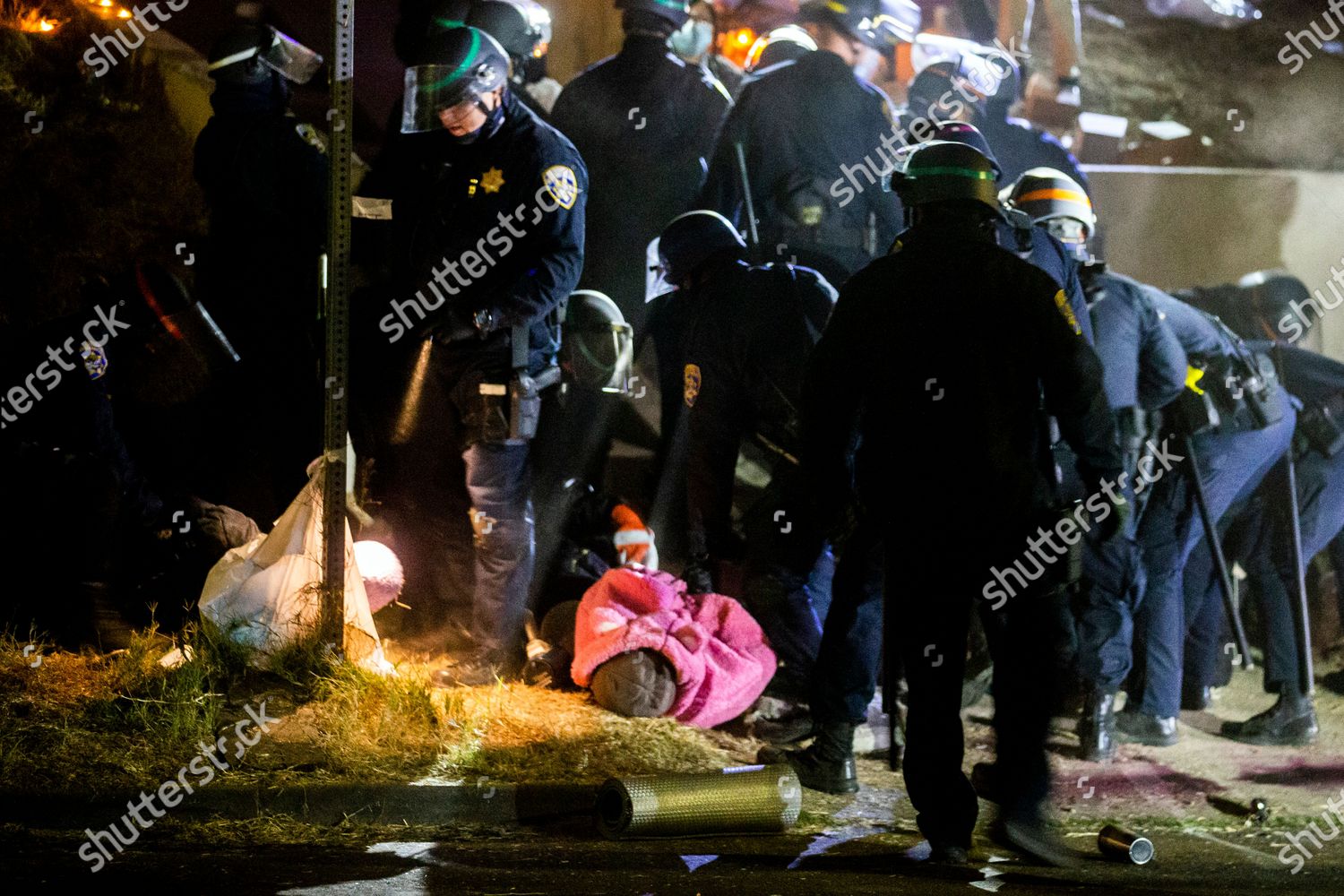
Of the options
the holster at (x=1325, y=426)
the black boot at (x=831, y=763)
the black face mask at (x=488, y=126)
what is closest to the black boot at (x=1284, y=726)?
the holster at (x=1325, y=426)

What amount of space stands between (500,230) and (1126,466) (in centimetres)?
287

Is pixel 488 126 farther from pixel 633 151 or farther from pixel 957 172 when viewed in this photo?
pixel 957 172

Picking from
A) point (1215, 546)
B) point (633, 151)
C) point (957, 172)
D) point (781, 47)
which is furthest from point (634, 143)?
point (1215, 546)

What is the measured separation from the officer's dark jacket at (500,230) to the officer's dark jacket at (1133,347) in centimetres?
226

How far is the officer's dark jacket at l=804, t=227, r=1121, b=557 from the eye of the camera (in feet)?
13.9

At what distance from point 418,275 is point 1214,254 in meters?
6.08

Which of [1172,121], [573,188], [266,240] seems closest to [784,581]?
[573,188]

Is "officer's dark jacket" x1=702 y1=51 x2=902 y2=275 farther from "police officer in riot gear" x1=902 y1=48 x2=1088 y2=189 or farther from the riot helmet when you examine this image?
the riot helmet

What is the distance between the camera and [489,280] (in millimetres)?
5824

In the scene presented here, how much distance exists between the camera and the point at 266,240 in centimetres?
664

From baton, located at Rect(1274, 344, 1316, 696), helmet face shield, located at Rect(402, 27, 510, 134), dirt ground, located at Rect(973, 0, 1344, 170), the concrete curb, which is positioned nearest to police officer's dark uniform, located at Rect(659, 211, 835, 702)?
helmet face shield, located at Rect(402, 27, 510, 134)

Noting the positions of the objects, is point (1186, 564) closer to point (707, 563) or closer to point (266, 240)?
point (707, 563)

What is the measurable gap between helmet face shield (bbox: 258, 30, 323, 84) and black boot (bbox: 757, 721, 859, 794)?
4.00m

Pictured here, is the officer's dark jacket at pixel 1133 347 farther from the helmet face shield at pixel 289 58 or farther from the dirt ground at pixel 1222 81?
the dirt ground at pixel 1222 81
